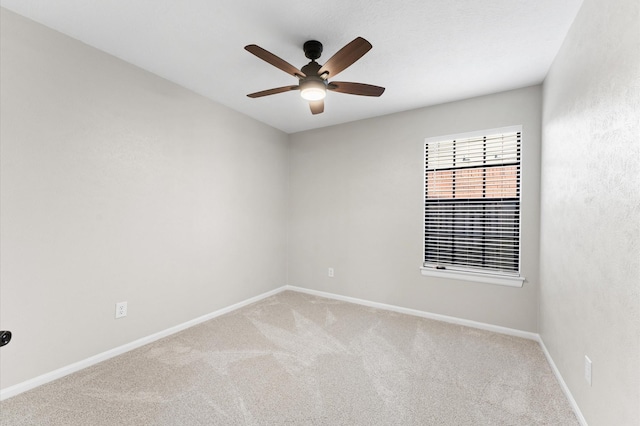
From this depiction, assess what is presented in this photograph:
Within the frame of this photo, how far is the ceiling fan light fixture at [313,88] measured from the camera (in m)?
2.05

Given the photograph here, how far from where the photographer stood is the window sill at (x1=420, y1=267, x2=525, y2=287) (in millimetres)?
2891

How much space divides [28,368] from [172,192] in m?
1.68

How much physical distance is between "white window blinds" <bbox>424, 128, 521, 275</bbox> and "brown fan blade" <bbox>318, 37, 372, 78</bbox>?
6.17ft

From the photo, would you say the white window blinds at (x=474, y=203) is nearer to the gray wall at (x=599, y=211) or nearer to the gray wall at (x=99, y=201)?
the gray wall at (x=599, y=211)

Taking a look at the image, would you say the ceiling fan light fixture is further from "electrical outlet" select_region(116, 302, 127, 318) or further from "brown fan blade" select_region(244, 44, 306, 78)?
"electrical outlet" select_region(116, 302, 127, 318)

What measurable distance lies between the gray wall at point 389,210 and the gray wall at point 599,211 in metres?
0.61

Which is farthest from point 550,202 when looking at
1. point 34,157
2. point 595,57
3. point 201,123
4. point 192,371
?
point 34,157

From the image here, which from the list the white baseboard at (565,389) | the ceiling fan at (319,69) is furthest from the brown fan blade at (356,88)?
the white baseboard at (565,389)

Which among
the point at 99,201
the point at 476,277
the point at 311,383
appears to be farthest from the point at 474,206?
the point at 99,201

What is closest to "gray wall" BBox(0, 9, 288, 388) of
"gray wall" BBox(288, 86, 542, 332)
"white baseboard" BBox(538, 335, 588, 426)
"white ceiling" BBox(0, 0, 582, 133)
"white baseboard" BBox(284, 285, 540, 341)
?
"white ceiling" BBox(0, 0, 582, 133)

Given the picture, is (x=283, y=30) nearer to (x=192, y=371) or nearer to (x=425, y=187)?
(x=425, y=187)

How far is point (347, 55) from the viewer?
1.79m

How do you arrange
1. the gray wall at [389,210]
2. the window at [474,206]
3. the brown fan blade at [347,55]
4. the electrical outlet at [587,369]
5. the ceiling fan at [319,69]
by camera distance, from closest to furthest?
the electrical outlet at [587,369], the brown fan blade at [347,55], the ceiling fan at [319,69], the gray wall at [389,210], the window at [474,206]

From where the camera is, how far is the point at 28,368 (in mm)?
1949
